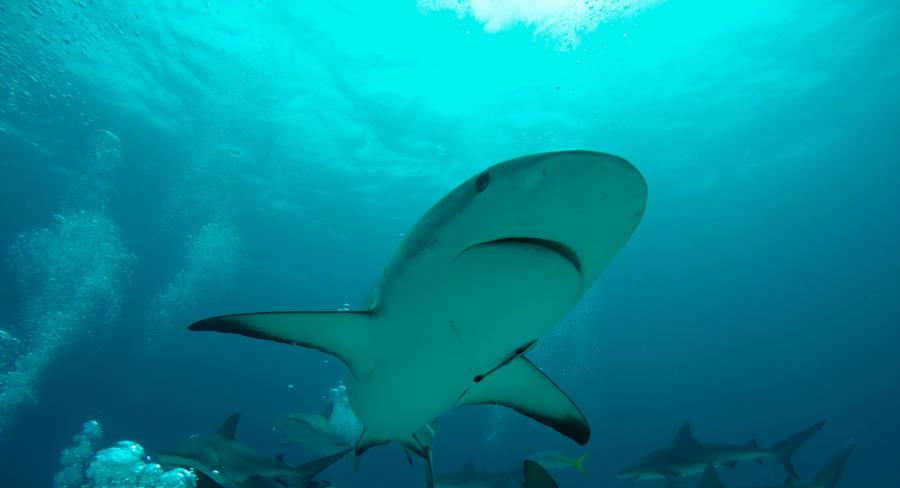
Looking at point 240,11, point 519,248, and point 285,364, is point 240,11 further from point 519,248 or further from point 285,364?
point 285,364

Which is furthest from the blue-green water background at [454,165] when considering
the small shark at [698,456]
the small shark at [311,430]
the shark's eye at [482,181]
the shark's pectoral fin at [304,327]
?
the shark's eye at [482,181]

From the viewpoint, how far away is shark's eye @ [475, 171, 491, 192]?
1.61 metres

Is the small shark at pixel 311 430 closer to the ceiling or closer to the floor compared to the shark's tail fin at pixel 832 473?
closer to the ceiling

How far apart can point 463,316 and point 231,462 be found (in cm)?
569

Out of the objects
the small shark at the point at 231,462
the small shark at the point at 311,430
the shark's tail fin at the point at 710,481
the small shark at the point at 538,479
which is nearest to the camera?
the small shark at the point at 538,479

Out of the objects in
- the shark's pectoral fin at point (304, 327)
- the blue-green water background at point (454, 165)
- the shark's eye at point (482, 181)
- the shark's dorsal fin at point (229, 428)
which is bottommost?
the shark's pectoral fin at point (304, 327)

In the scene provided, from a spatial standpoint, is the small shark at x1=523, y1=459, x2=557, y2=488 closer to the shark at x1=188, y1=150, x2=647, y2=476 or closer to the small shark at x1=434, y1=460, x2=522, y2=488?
the shark at x1=188, y1=150, x2=647, y2=476

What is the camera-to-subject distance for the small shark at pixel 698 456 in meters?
9.54

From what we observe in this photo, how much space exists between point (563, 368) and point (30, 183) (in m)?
46.8

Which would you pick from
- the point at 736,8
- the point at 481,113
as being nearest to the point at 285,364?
the point at 481,113

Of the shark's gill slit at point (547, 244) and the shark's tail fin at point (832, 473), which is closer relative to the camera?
the shark's gill slit at point (547, 244)

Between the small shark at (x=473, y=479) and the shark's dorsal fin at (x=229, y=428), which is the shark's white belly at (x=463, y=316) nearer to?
the shark's dorsal fin at (x=229, y=428)

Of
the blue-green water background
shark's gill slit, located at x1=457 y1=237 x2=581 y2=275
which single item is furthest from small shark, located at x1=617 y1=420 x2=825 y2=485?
the blue-green water background

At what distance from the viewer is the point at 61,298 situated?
3488 cm
